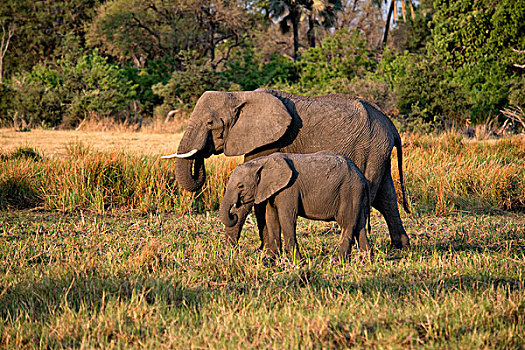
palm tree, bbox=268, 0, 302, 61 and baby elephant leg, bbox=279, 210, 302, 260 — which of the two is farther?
palm tree, bbox=268, 0, 302, 61

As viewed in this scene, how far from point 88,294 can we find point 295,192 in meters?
1.81

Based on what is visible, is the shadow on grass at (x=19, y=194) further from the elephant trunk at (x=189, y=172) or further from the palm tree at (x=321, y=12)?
the palm tree at (x=321, y=12)

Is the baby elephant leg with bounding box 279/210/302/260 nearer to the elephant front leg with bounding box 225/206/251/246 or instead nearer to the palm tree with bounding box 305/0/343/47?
the elephant front leg with bounding box 225/206/251/246

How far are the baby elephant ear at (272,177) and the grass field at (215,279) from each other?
1.91 feet

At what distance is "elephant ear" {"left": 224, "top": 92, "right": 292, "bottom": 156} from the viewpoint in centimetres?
551

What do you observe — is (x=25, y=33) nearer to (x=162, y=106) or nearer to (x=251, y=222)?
(x=162, y=106)

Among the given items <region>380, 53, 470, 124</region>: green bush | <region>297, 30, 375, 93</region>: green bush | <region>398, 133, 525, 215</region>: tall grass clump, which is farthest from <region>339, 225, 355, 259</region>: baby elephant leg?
<region>297, 30, 375, 93</region>: green bush

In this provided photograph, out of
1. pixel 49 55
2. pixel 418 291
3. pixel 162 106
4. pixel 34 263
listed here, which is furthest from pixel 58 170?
pixel 49 55

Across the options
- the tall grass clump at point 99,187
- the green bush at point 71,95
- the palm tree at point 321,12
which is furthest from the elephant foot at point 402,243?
the palm tree at point 321,12

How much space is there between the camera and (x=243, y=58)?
101 ft

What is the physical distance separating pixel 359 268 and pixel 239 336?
1817 mm

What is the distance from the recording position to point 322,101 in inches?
230

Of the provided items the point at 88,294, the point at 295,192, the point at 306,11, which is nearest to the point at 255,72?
the point at 306,11

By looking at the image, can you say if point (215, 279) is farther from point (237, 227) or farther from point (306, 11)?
point (306, 11)
